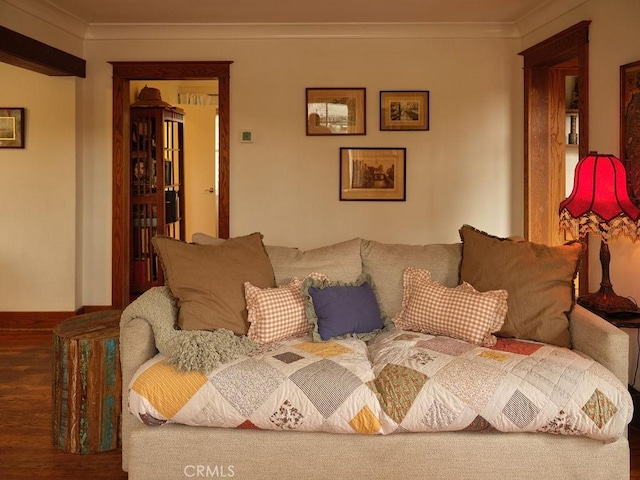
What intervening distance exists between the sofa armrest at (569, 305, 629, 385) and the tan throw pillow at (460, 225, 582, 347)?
57 mm

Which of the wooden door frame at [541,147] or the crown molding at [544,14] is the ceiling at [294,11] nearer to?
the crown molding at [544,14]

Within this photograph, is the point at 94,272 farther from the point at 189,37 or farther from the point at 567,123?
the point at 567,123

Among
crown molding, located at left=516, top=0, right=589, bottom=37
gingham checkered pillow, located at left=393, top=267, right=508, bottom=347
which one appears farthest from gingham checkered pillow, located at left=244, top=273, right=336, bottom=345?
crown molding, located at left=516, top=0, right=589, bottom=37

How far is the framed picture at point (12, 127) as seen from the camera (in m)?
5.44

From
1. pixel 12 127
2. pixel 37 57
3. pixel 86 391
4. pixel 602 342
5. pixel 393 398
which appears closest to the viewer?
pixel 393 398

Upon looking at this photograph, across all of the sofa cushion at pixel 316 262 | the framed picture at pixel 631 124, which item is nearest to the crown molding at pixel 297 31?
the framed picture at pixel 631 124

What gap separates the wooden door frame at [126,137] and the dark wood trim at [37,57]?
364 mm

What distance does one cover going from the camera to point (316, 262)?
340 centimetres

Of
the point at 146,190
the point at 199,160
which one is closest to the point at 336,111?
the point at 146,190

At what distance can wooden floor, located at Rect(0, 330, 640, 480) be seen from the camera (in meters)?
2.83

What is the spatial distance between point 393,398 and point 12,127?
174 inches

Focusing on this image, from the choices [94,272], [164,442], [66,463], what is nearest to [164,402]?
[164,442]

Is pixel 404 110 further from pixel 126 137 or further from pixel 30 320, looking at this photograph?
pixel 30 320

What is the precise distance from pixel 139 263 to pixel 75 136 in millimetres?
1596
